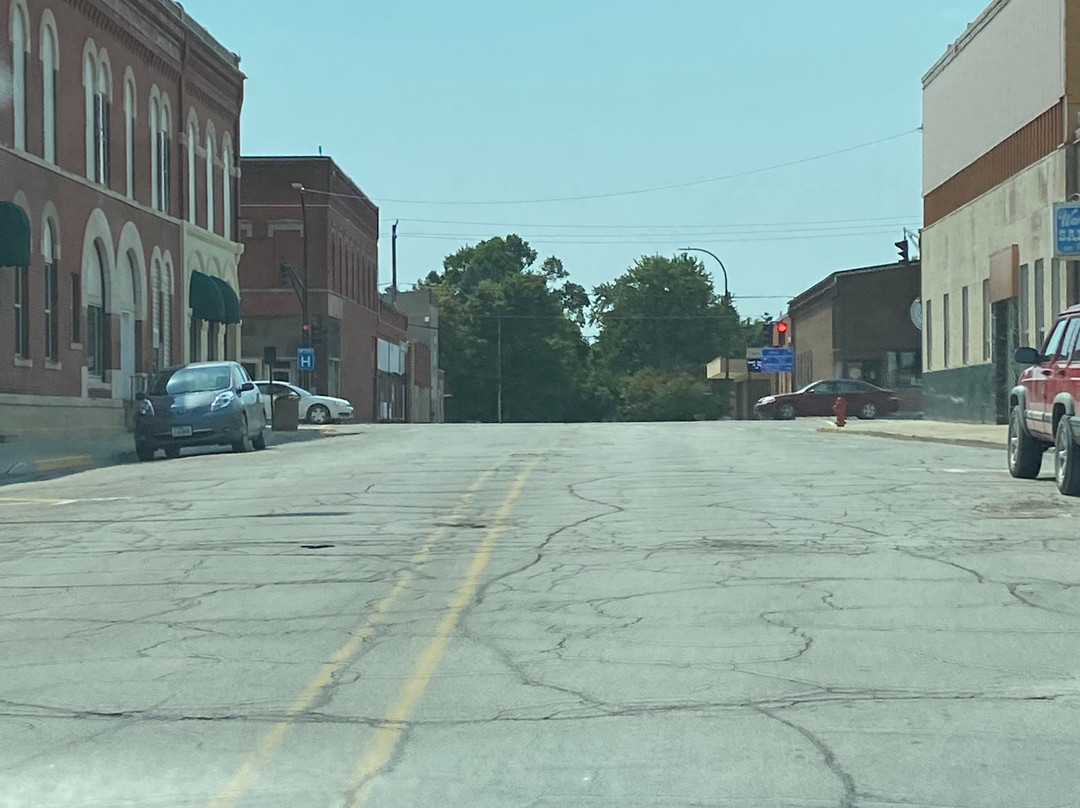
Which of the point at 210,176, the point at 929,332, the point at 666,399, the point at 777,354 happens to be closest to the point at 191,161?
the point at 210,176

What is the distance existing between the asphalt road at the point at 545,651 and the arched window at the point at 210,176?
3225 cm

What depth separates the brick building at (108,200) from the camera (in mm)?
33938

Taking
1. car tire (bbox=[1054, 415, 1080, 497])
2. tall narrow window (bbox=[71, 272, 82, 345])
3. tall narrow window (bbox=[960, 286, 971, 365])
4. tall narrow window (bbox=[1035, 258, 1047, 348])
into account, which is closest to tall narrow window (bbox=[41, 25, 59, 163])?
tall narrow window (bbox=[71, 272, 82, 345])

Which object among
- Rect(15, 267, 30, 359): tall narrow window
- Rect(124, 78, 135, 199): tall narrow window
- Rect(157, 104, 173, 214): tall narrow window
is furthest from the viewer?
→ Rect(157, 104, 173, 214): tall narrow window

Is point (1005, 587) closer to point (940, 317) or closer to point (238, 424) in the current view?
point (238, 424)

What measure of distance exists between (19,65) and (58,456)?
10216 millimetres

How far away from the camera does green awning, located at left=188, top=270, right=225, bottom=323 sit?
4688cm

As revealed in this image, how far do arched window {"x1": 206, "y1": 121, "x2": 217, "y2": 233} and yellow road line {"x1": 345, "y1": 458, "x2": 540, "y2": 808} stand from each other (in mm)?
37559

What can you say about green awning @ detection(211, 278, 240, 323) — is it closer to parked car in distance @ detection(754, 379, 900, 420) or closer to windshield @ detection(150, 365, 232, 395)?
windshield @ detection(150, 365, 232, 395)

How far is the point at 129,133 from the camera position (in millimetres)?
41250

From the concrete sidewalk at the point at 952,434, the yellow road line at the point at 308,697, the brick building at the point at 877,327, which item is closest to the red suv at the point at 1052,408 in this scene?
the yellow road line at the point at 308,697

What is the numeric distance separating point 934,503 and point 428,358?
85384 millimetres

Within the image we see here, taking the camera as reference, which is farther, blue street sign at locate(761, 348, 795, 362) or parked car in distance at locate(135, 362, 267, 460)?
blue street sign at locate(761, 348, 795, 362)

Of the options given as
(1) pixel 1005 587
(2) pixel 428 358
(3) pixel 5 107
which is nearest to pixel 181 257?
(3) pixel 5 107
